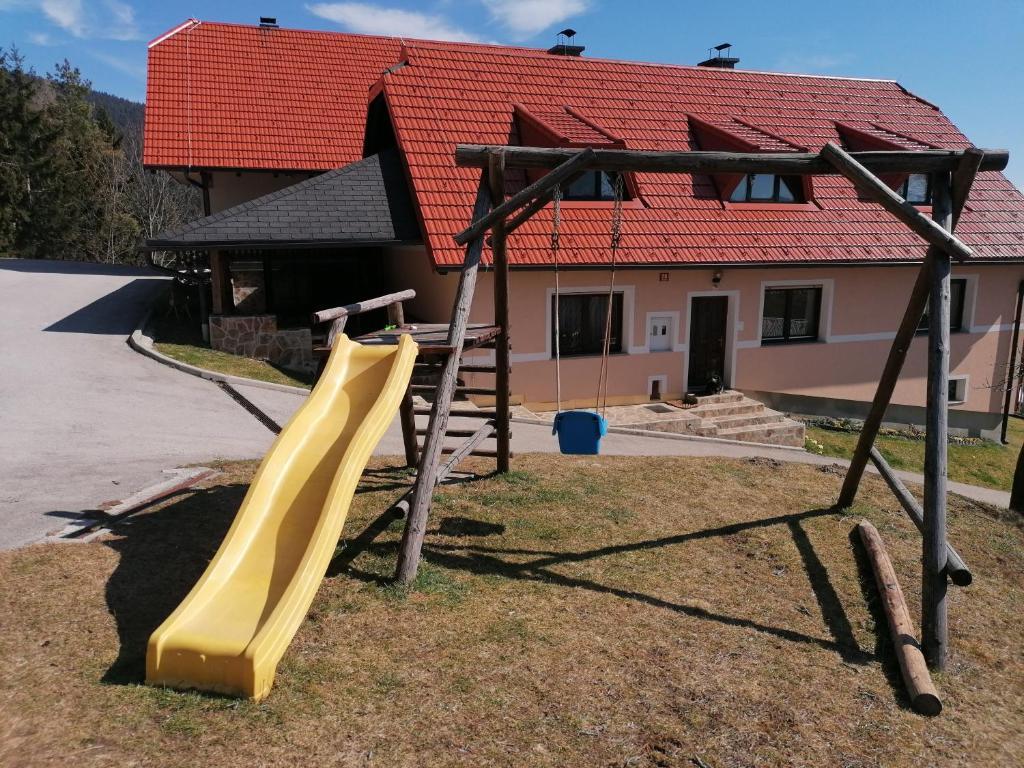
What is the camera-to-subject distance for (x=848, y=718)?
398 centimetres

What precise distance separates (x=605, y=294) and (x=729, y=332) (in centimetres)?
292

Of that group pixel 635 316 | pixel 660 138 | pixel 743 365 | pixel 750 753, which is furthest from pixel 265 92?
pixel 750 753

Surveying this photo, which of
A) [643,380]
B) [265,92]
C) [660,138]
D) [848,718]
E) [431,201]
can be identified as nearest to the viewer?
[848,718]

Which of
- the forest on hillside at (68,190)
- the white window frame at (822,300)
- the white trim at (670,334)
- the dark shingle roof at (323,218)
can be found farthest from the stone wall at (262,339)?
the forest on hillside at (68,190)

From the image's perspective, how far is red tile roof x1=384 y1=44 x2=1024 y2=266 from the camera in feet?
43.1

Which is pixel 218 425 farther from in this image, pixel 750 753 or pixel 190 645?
pixel 750 753

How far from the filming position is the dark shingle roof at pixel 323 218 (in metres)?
12.2

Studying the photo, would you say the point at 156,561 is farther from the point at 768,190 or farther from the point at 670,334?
the point at 768,190

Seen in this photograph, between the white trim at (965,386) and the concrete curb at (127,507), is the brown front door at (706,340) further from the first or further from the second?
the concrete curb at (127,507)

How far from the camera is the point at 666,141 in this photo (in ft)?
Result: 49.0

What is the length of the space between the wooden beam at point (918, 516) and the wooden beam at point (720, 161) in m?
2.78

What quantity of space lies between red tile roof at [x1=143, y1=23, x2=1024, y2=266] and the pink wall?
0.61 metres

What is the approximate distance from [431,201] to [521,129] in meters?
2.96

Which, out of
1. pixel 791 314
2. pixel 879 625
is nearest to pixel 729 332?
pixel 791 314
